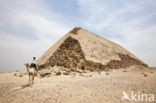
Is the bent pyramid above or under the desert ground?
above

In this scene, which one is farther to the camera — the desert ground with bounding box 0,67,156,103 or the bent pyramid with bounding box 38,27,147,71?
the bent pyramid with bounding box 38,27,147,71

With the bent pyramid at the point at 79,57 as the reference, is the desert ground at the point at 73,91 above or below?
below

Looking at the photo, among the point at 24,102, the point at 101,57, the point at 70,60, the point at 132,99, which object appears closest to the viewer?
the point at 132,99

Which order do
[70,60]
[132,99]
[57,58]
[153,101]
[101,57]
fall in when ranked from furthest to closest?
[101,57]
[57,58]
[70,60]
[132,99]
[153,101]

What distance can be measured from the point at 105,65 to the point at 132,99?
1389 centimetres

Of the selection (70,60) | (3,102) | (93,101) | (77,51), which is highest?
(77,51)

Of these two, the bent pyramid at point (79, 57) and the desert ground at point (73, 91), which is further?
the bent pyramid at point (79, 57)

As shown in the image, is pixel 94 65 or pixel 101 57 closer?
pixel 94 65

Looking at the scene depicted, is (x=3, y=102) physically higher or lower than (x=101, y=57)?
lower

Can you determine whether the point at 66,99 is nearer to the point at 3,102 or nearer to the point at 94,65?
the point at 3,102

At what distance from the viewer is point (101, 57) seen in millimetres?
18531

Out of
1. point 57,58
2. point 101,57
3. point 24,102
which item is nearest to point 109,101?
point 24,102

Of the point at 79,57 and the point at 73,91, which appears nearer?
the point at 73,91

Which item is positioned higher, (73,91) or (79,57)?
(79,57)
